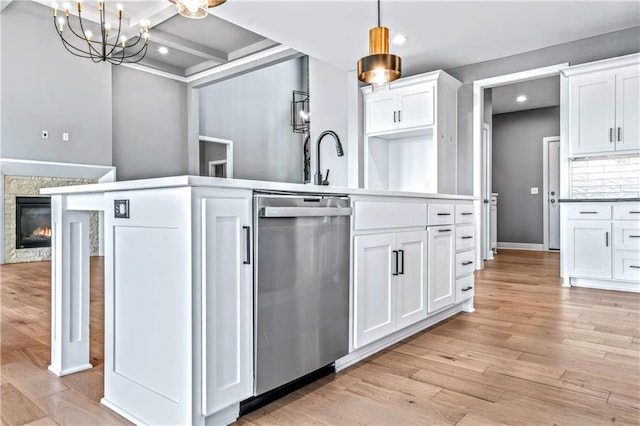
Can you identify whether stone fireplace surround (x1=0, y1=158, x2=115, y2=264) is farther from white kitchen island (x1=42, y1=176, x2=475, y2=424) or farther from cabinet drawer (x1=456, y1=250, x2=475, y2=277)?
cabinet drawer (x1=456, y1=250, x2=475, y2=277)

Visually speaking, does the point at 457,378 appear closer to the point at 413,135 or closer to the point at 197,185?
the point at 197,185

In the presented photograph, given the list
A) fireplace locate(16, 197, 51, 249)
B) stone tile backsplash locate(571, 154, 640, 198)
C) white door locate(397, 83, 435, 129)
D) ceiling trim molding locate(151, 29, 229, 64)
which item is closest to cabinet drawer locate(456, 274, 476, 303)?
white door locate(397, 83, 435, 129)

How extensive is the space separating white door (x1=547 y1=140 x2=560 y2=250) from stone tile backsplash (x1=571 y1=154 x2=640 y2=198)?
3.38 m

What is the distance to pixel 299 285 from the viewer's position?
Answer: 1.68m

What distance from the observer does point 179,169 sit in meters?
7.73

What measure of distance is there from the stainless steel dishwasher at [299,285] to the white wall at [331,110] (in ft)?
11.4

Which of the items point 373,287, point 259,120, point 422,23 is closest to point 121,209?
point 373,287

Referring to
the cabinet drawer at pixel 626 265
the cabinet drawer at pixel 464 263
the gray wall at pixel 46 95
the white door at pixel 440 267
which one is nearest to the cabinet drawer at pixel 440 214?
the white door at pixel 440 267

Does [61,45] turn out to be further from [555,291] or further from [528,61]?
[555,291]

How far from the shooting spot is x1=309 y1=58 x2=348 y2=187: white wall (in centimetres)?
536

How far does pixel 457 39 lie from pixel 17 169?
18.8 ft

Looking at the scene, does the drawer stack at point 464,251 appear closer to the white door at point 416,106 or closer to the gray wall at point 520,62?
the white door at point 416,106

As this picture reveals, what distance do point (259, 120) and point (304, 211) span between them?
7.57m

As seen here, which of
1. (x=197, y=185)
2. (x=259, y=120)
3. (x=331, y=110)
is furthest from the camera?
(x=259, y=120)
